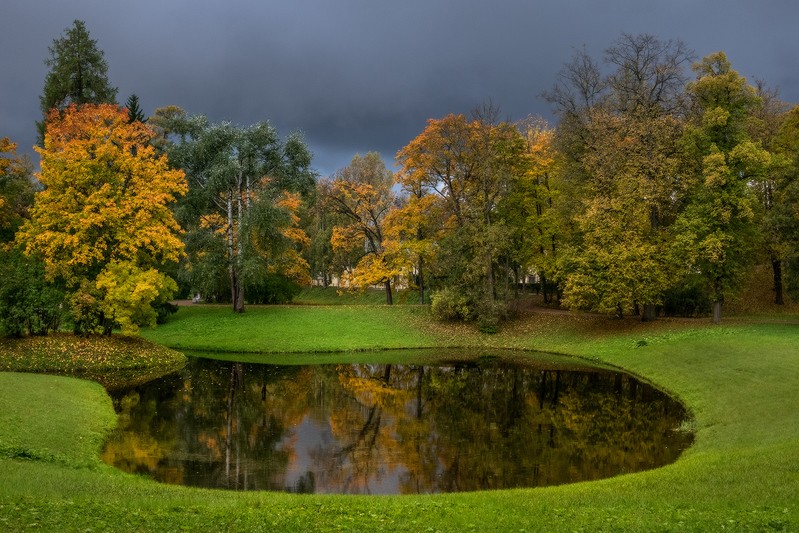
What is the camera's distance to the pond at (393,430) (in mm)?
18141

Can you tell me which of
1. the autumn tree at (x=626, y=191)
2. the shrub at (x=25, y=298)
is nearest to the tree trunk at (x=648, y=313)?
the autumn tree at (x=626, y=191)

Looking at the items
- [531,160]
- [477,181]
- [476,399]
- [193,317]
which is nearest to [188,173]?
[193,317]

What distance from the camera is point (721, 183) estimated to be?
40.5m

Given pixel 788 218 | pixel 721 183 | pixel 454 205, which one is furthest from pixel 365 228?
pixel 788 218

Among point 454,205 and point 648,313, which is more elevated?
point 454,205

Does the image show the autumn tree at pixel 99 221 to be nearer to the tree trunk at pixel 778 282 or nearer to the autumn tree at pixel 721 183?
the autumn tree at pixel 721 183

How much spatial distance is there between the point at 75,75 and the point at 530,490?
56.1 m

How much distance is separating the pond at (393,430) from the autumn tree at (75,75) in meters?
32.8

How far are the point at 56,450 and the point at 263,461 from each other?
20.9 feet

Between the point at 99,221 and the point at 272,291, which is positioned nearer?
the point at 99,221

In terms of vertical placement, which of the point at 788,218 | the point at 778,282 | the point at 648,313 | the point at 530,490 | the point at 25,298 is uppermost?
the point at 788,218

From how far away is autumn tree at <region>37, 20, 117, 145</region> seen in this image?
54250 millimetres

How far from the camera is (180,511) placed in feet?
40.0

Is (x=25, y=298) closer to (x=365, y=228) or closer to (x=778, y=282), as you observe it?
(x=365, y=228)
